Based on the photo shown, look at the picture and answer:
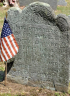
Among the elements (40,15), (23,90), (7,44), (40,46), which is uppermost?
(40,15)

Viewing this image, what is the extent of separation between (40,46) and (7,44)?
714 millimetres

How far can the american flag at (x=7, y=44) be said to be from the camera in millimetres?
3080

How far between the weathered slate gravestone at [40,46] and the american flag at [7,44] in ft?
0.87

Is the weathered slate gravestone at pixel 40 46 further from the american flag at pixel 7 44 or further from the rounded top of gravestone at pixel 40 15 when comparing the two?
the american flag at pixel 7 44

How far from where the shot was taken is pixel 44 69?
→ 3.33m

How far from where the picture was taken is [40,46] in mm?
3266

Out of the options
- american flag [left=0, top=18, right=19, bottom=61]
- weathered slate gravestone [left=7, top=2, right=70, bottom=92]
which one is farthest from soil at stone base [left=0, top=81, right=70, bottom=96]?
american flag [left=0, top=18, right=19, bottom=61]

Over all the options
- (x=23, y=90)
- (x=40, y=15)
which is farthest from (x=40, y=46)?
(x=23, y=90)

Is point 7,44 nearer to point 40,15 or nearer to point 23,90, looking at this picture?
point 40,15

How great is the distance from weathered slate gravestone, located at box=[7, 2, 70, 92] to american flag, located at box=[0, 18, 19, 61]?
265 mm

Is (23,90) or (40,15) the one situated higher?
(40,15)

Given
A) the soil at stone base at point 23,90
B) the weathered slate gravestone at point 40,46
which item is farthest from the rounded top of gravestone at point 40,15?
the soil at stone base at point 23,90

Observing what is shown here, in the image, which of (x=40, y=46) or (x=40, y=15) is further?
(x=40, y=46)

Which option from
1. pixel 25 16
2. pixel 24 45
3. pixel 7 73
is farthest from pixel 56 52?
pixel 7 73
